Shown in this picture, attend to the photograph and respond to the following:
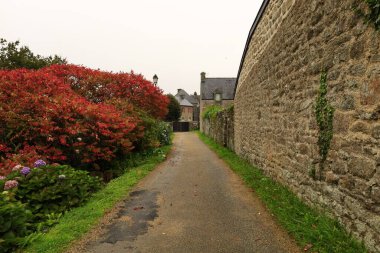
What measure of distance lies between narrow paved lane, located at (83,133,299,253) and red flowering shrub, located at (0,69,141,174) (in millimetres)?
2564

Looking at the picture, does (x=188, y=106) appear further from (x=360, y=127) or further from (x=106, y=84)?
→ (x=360, y=127)

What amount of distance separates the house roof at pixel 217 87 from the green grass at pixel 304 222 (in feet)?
129

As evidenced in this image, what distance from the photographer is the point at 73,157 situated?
9.23 meters

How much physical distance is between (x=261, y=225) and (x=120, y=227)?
7.77 ft

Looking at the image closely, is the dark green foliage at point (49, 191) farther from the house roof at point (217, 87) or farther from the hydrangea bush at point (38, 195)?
the house roof at point (217, 87)

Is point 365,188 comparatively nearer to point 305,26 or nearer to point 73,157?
point 305,26

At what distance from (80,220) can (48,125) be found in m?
4.12

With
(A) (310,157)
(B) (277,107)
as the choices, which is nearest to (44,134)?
(B) (277,107)

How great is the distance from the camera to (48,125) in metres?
8.23

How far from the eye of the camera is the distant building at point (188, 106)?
65.6m

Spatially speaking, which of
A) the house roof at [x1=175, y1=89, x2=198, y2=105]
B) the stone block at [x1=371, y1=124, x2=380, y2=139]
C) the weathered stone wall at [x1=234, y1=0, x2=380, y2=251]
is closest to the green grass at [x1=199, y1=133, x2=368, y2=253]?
the weathered stone wall at [x1=234, y1=0, x2=380, y2=251]

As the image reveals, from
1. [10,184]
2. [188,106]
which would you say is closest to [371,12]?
[10,184]

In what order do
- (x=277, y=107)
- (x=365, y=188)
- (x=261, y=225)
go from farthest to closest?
(x=277, y=107) → (x=261, y=225) → (x=365, y=188)

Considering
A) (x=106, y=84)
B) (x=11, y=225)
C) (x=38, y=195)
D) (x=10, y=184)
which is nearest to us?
(x=11, y=225)
